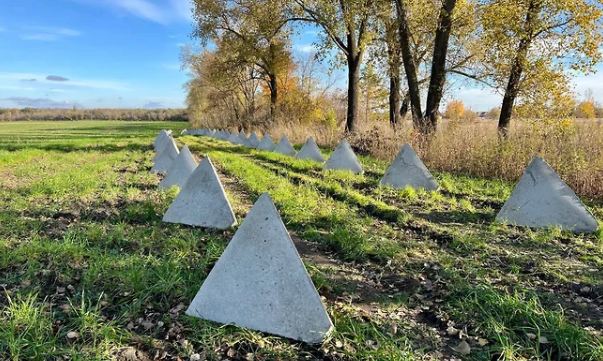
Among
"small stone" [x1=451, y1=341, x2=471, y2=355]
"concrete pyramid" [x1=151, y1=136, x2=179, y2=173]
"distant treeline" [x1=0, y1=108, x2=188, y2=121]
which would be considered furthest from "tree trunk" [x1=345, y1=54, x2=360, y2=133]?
"distant treeline" [x1=0, y1=108, x2=188, y2=121]

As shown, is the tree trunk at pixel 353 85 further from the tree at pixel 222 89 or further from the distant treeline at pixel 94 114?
the distant treeline at pixel 94 114

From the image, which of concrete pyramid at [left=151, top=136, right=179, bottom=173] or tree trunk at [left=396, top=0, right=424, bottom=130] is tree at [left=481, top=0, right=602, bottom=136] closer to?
tree trunk at [left=396, top=0, right=424, bottom=130]

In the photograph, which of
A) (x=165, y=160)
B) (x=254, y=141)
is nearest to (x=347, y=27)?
(x=254, y=141)

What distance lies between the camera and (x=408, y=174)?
8.63 metres

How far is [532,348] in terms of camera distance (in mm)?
2865

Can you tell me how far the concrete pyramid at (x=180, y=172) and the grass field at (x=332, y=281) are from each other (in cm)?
61

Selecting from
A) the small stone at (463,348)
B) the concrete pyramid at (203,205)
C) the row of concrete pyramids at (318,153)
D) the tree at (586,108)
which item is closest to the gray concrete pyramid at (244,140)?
the row of concrete pyramids at (318,153)

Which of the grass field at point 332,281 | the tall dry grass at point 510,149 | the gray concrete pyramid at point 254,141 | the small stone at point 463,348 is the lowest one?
the small stone at point 463,348

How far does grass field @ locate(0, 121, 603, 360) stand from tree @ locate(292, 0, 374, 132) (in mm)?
12712

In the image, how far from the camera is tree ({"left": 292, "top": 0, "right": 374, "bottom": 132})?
17.9m

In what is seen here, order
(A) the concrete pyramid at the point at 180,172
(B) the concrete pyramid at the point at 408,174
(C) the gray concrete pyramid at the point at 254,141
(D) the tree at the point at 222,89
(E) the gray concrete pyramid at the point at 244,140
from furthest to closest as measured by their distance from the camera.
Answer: (D) the tree at the point at 222,89, (E) the gray concrete pyramid at the point at 244,140, (C) the gray concrete pyramid at the point at 254,141, (B) the concrete pyramid at the point at 408,174, (A) the concrete pyramid at the point at 180,172

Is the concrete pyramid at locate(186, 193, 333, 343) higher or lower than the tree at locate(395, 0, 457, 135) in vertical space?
lower

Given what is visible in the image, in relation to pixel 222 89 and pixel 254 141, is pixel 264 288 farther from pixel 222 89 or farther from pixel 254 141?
pixel 222 89

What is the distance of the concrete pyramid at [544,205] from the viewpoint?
5.80 metres
